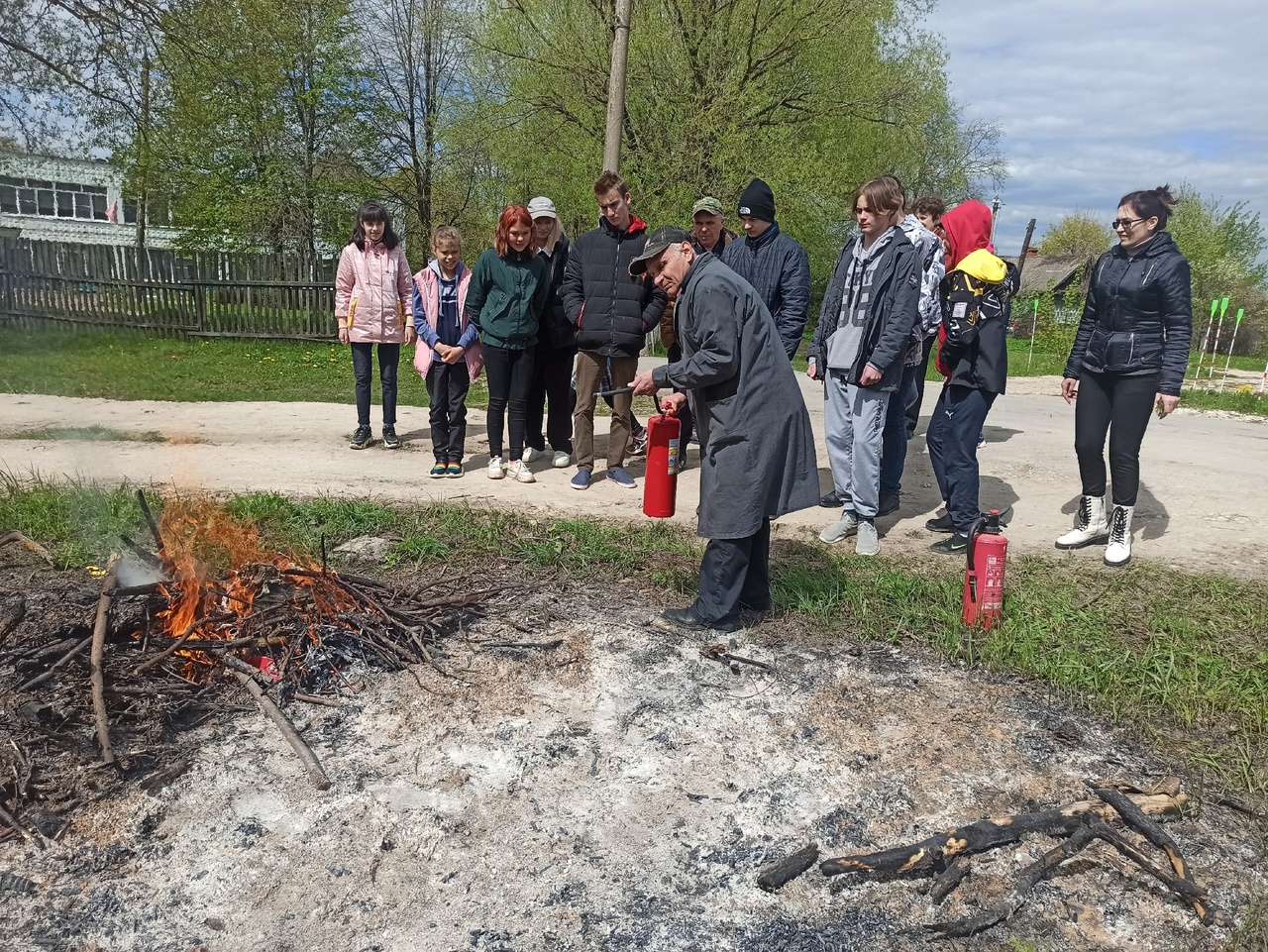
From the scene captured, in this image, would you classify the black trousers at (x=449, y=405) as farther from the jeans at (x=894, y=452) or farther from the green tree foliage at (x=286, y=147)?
the green tree foliage at (x=286, y=147)

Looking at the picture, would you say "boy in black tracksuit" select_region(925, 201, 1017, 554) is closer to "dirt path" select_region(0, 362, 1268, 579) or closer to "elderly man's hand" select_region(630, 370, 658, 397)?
"dirt path" select_region(0, 362, 1268, 579)

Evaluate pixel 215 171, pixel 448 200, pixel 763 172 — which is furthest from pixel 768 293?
pixel 448 200

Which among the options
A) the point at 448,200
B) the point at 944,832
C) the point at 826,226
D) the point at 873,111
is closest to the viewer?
the point at 944,832

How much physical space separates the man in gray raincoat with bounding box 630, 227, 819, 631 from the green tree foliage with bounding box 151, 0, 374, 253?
19.3 metres

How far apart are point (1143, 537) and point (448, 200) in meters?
30.6

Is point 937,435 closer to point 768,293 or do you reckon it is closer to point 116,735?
point 768,293

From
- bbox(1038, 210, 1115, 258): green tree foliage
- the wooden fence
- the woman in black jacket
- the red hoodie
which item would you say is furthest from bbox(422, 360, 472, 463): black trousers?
bbox(1038, 210, 1115, 258): green tree foliage

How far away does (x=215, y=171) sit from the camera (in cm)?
2297

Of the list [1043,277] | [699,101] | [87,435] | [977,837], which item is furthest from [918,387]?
[1043,277]

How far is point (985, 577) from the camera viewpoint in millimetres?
4578

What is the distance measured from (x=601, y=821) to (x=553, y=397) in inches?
201

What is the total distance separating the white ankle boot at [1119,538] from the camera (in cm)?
568

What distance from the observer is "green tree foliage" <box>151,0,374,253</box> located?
22.0 meters

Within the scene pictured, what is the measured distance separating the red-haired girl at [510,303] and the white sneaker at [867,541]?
9.34 ft
